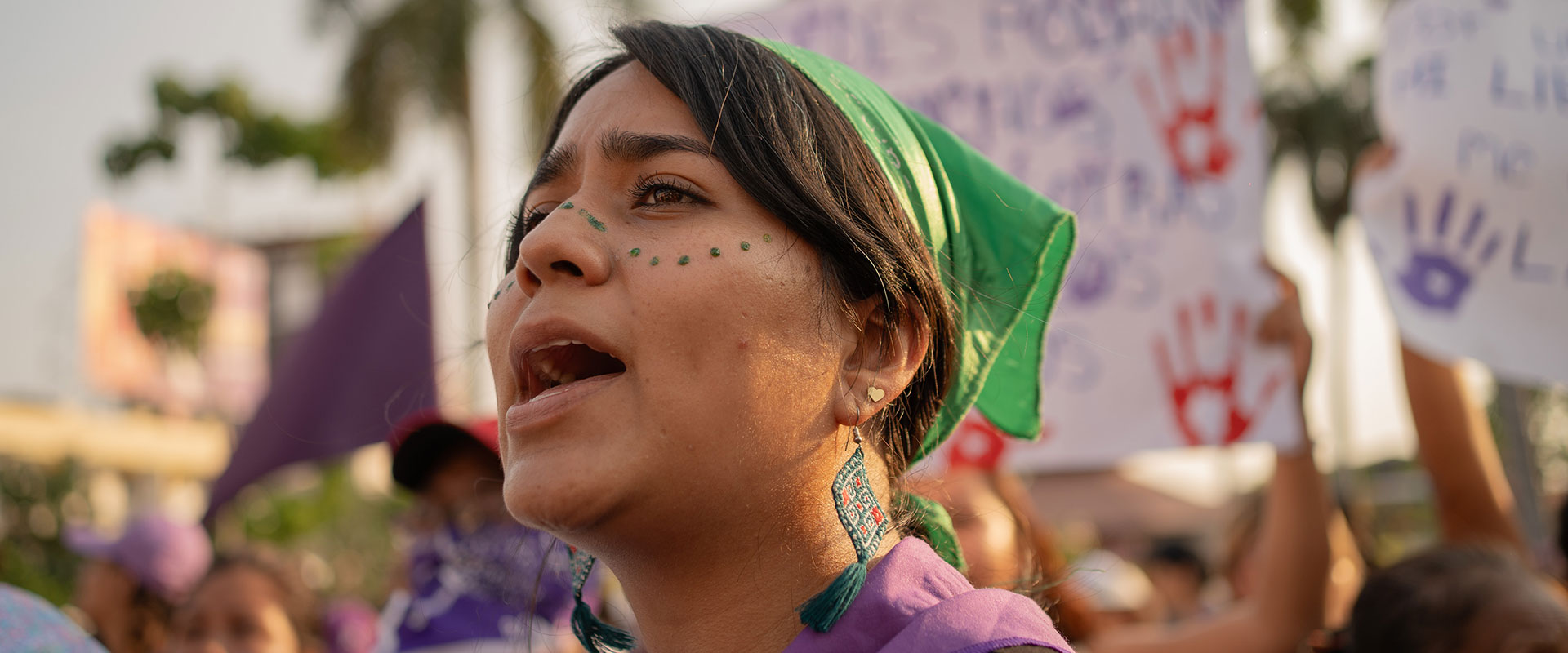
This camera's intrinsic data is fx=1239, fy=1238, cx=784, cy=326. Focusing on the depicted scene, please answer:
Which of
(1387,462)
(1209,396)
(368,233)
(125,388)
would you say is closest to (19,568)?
(1209,396)

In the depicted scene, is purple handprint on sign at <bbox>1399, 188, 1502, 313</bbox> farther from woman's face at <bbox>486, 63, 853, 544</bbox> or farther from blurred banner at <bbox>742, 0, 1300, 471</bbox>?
woman's face at <bbox>486, 63, 853, 544</bbox>

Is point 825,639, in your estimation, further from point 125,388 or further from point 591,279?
point 125,388

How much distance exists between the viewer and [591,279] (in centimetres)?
136

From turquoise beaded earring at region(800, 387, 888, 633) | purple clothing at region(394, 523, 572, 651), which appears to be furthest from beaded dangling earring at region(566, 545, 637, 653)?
purple clothing at region(394, 523, 572, 651)

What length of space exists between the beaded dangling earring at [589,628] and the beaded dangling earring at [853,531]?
306mm

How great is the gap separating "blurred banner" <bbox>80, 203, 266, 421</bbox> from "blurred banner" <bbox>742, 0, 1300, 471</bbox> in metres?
28.0

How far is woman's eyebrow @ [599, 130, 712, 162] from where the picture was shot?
4.69 ft

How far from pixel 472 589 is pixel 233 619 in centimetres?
99

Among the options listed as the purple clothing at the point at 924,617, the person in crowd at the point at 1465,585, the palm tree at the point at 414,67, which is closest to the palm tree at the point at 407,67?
the palm tree at the point at 414,67

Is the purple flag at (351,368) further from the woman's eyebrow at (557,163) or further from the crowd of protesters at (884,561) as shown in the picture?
the woman's eyebrow at (557,163)

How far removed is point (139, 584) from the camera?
4.62 meters

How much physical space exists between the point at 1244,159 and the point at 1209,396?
2.54 feet

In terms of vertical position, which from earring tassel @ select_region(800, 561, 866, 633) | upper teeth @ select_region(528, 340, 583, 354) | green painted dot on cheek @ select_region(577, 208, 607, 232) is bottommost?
earring tassel @ select_region(800, 561, 866, 633)

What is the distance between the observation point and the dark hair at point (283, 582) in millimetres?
3930
